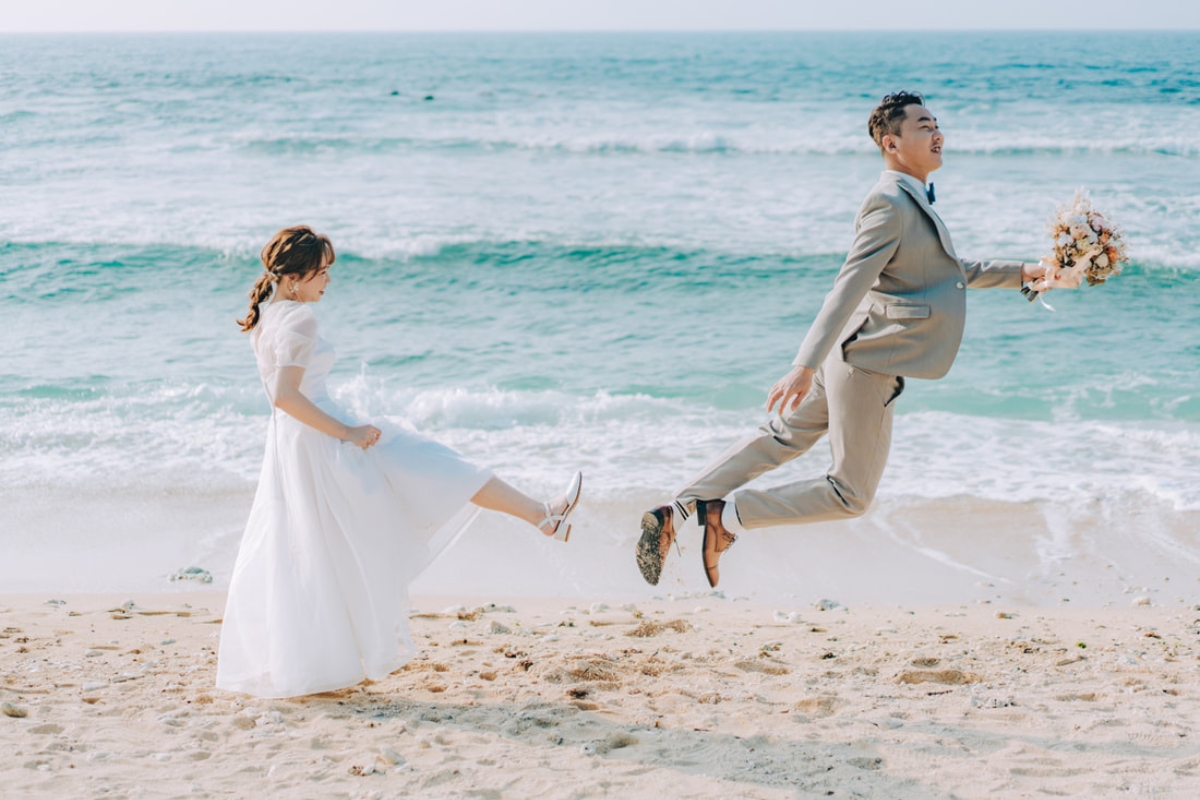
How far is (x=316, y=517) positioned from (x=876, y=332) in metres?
2.18

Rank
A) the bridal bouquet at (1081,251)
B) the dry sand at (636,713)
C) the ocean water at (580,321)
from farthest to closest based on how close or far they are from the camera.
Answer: the ocean water at (580,321)
the bridal bouquet at (1081,251)
the dry sand at (636,713)

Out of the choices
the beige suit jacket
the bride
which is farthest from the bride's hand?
the beige suit jacket

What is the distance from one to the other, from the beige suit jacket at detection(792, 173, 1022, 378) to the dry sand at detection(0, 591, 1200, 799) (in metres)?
1.32

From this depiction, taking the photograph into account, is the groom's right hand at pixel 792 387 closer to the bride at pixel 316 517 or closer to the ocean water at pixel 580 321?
the bride at pixel 316 517

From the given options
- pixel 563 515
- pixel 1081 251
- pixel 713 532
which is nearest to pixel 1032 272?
pixel 1081 251

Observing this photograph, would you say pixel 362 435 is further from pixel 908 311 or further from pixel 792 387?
pixel 908 311

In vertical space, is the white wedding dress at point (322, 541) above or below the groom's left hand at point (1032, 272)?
below

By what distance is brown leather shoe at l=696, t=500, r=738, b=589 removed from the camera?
4.28 meters

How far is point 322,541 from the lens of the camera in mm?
3832

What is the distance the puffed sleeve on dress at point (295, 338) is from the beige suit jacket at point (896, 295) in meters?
1.78

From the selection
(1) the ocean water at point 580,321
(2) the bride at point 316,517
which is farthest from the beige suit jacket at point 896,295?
(1) the ocean water at point 580,321

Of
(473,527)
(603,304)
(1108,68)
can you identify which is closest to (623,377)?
(603,304)

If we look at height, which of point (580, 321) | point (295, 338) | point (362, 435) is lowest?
point (580, 321)

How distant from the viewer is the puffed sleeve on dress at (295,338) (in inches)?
148
